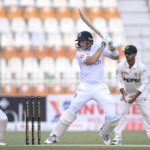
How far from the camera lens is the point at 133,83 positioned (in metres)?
11.5

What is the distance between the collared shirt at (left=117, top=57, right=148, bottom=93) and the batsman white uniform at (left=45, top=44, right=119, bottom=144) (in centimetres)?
80

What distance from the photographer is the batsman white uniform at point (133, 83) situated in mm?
11352

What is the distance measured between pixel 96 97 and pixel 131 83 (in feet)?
3.98

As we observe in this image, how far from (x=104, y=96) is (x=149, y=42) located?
11.7m

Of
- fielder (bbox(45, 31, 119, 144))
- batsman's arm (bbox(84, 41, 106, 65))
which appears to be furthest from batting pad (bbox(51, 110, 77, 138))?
batsman's arm (bbox(84, 41, 106, 65))

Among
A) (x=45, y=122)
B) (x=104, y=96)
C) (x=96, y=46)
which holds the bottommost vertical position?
(x=45, y=122)

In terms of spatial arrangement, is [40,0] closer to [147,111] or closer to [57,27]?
[57,27]

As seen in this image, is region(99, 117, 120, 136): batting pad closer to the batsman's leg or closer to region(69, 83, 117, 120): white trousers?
region(69, 83, 117, 120): white trousers

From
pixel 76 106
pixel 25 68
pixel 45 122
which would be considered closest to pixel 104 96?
pixel 76 106

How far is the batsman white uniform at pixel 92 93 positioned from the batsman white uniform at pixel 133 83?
2.62 ft

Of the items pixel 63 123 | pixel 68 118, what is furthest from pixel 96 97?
pixel 63 123

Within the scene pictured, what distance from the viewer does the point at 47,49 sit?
69.3 ft

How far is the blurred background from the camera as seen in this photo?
18.6 m

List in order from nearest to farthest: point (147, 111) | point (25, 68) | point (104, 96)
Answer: point (104, 96)
point (147, 111)
point (25, 68)
